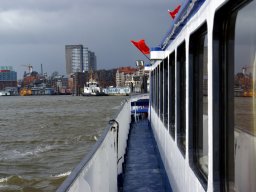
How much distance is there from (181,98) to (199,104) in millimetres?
1128

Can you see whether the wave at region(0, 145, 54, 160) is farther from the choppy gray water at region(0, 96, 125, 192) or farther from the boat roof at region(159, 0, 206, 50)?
the boat roof at region(159, 0, 206, 50)

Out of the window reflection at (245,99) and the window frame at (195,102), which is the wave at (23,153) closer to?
the window frame at (195,102)

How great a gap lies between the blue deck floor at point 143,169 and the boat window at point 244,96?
138 inches

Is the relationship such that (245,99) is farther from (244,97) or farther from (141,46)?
(141,46)

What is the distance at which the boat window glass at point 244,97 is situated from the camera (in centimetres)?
209

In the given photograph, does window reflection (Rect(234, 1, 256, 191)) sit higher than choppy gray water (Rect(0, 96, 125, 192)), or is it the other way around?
window reflection (Rect(234, 1, 256, 191))

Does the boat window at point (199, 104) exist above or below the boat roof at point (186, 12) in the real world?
below

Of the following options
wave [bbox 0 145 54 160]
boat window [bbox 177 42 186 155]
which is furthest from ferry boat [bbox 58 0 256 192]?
wave [bbox 0 145 54 160]

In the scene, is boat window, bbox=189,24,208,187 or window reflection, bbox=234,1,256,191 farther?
boat window, bbox=189,24,208,187

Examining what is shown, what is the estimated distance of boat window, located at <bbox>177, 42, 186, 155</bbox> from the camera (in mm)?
4449

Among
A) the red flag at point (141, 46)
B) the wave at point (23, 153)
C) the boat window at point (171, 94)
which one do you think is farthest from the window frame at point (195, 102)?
the wave at point (23, 153)

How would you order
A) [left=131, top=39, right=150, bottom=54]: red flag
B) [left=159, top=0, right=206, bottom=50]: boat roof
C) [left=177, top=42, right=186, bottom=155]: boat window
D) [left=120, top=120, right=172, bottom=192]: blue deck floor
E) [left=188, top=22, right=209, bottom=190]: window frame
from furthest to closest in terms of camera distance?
[left=131, top=39, right=150, bottom=54]: red flag, [left=120, top=120, right=172, bottom=192]: blue deck floor, [left=177, top=42, right=186, bottom=155]: boat window, [left=188, top=22, right=209, bottom=190]: window frame, [left=159, top=0, right=206, bottom=50]: boat roof

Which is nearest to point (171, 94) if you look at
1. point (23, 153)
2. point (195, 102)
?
point (195, 102)

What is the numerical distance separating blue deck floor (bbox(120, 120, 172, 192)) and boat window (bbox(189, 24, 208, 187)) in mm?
2291
